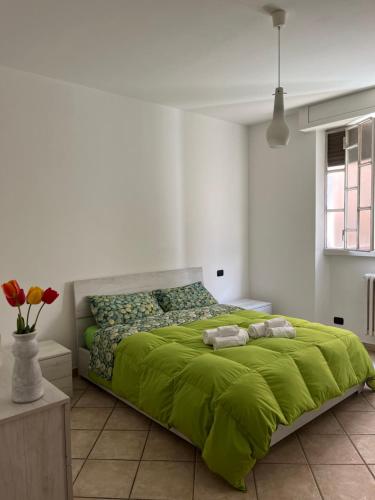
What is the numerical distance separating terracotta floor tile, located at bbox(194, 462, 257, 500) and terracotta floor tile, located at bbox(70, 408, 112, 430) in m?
0.88

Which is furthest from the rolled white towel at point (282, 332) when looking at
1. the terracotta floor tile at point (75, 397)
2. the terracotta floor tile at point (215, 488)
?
the terracotta floor tile at point (75, 397)

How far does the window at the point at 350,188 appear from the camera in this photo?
3.90 m

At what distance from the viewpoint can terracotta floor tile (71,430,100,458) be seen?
2.34m

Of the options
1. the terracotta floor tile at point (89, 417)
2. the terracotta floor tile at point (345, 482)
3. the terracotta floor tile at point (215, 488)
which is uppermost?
the terracotta floor tile at point (89, 417)

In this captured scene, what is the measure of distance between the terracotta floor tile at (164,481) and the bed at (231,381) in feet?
0.53

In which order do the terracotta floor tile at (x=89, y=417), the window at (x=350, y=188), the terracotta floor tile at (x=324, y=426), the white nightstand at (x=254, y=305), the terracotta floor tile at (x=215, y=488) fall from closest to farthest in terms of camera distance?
1. the terracotta floor tile at (x=215, y=488)
2. the terracotta floor tile at (x=324, y=426)
3. the terracotta floor tile at (x=89, y=417)
4. the window at (x=350, y=188)
5. the white nightstand at (x=254, y=305)

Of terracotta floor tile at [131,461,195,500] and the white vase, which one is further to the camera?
terracotta floor tile at [131,461,195,500]

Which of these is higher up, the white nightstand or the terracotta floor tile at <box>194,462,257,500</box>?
the white nightstand

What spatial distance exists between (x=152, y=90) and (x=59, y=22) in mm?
1275

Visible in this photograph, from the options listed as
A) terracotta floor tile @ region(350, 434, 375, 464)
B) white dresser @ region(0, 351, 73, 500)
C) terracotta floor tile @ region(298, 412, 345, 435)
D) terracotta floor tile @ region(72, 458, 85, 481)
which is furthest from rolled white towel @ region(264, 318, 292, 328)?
white dresser @ region(0, 351, 73, 500)

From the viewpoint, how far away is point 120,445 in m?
2.42

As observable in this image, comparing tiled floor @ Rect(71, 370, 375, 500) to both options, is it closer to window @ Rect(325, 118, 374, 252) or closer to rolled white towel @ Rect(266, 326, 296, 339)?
rolled white towel @ Rect(266, 326, 296, 339)

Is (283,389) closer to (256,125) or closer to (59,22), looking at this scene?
(59,22)

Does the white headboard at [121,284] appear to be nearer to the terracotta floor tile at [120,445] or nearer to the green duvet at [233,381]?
the green duvet at [233,381]
